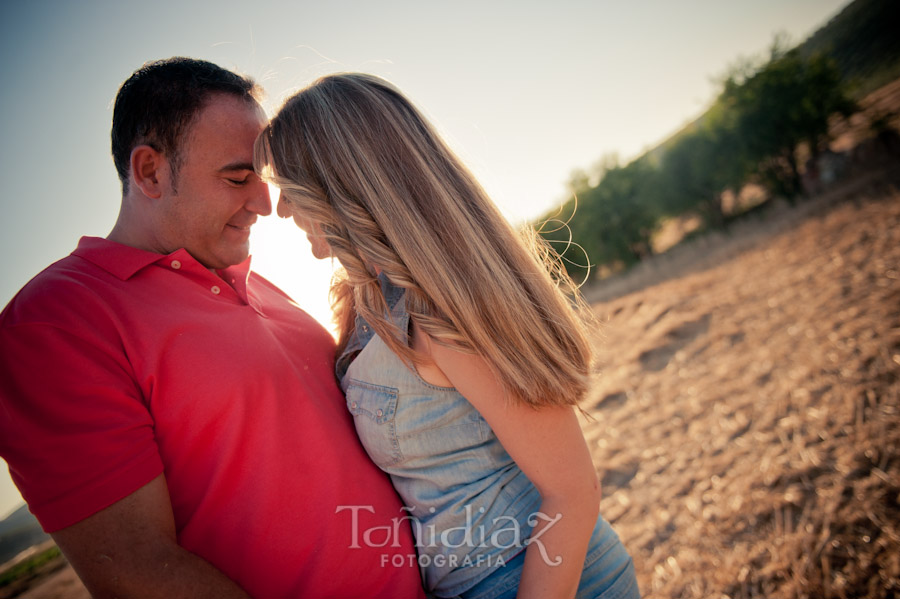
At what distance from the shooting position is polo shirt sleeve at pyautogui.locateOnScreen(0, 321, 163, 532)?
3.96 feet

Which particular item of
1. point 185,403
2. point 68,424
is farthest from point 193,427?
point 68,424

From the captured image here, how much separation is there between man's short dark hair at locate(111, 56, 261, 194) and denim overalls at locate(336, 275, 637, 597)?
46.9 inches

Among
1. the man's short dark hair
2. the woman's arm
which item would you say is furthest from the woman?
the man's short dark hair

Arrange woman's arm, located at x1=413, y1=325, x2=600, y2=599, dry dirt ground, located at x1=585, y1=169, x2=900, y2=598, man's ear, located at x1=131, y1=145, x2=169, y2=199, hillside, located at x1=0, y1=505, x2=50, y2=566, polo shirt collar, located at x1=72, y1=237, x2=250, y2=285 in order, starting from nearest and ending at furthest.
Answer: woman's arm, located at x1=413, y1=325, x2=600, y2=599, polo shirt collar, located at x1=72, y1=237, x2=250, y2=285, man's ear, located at x1=131, y1=145, x2=169, y2=199, dry dirt ground, located at x1=585, y1=169, x2=900, y2=598, hillside, located at x1=0, y1=505, x2=50, y2=566

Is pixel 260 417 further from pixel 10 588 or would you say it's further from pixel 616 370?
pixel 10 588

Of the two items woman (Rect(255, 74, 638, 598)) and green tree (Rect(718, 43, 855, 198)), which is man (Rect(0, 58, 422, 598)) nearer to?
woman (Rect(255, 74, 638, 598))

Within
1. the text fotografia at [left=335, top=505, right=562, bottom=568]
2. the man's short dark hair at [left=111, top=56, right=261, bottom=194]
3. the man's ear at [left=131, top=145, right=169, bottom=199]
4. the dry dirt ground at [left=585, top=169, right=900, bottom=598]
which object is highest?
the man's short dark hair at [left=111, top=56, right=261, bottom=194]

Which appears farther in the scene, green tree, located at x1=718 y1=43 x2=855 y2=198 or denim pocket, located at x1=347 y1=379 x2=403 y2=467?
green tree, located at x1=718 y1=43 x2=855 y2=198

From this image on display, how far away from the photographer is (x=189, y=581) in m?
1.30

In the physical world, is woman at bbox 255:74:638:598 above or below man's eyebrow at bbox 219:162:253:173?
below

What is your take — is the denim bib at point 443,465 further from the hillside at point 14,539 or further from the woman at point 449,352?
the hillside at point 14,539

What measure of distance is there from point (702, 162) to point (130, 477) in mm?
37517

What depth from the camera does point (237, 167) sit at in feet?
6.33

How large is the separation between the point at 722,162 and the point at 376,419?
3682 centimetres
